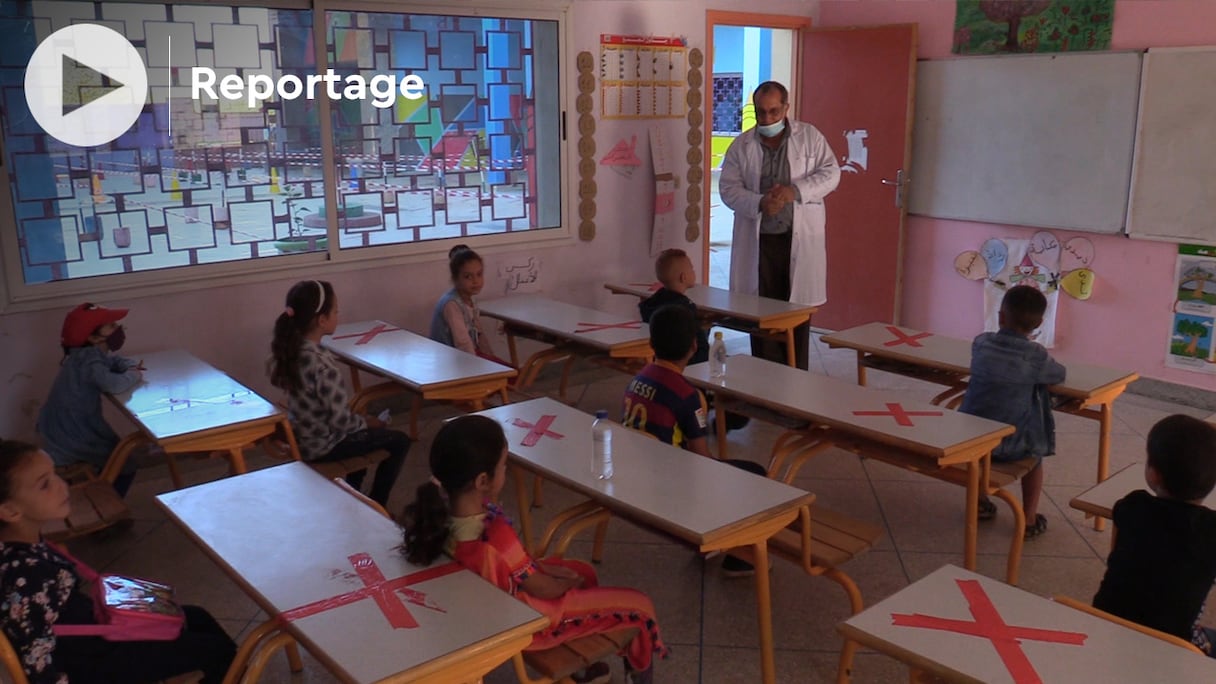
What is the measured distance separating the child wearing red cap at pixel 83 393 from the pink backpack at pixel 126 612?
1.46 metres

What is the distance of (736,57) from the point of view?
14.6m

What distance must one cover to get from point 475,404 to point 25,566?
193 centimetres

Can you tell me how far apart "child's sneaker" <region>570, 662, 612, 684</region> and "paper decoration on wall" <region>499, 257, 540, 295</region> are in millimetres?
3138

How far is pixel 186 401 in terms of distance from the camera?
3.38m

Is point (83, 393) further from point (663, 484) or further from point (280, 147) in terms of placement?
point (663, 484)

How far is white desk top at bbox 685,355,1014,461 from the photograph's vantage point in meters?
2.91

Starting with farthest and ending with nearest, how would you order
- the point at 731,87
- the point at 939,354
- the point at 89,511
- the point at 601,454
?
the point at 731,87
the point at 939,354
the point at 89,511
the point at 601,454

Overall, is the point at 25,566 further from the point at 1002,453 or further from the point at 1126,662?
the point at 1002,453

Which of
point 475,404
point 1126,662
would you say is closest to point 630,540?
point 475,404

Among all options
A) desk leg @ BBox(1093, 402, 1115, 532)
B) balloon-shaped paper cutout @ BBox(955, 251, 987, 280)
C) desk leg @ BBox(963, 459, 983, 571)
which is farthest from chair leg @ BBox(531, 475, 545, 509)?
balloon-shaped paper cutout @ BBox(955, 251, 987, 280)

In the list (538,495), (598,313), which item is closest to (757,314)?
(598,313)

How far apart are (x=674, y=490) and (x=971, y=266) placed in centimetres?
442

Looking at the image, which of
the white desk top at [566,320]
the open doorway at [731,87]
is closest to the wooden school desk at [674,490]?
the white desk top at [566,320]

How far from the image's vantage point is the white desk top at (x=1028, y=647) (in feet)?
5.57
